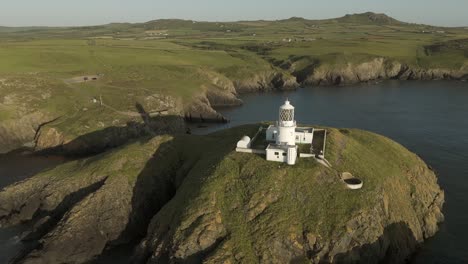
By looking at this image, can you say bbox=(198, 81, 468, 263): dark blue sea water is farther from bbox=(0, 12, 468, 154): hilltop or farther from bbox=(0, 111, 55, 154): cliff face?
bbox=(0, 111, 55, 154): cliff face

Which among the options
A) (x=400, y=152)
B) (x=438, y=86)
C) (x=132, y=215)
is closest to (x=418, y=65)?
(x=438, y=86)

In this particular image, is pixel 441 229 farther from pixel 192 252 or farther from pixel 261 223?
pixel 192 252

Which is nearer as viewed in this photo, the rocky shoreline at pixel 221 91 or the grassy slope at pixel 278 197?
the grassy slope at pixel 278 197

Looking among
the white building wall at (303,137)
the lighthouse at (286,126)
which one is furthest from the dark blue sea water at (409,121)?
the lighthouse at (286,126)

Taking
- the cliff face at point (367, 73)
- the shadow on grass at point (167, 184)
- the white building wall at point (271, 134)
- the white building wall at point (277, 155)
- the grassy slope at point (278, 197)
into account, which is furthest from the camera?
the cliff face at point (367, 73)

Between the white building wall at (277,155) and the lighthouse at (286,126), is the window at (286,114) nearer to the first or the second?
the lighthouse at (286,126)

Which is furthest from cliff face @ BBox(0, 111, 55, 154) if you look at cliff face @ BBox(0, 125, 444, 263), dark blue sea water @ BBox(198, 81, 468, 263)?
dark blue sea water @ BBox(198, 81, 468, 263)

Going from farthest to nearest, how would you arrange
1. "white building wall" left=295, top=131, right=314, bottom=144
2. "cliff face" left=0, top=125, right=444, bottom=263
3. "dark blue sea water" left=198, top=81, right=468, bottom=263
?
"white building wall" left=295, top=131, right=314, bottom=144, "dark blue sea water" left=198, top=81, right=468, bottom=263, "cliff face" left=0, top=125, right=444, bottom=263
